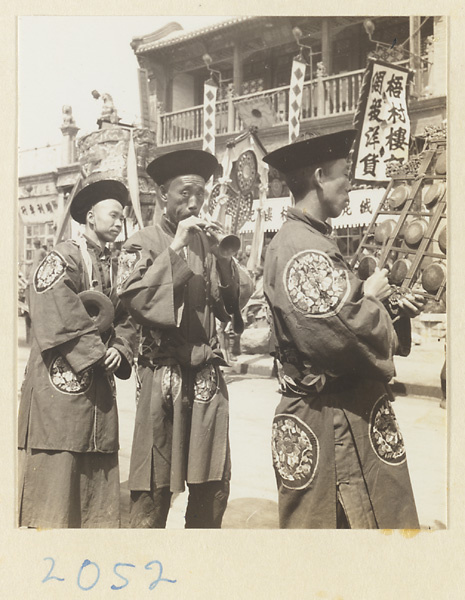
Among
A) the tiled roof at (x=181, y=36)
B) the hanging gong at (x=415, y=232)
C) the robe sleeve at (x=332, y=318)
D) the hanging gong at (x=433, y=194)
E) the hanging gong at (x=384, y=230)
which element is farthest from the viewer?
the hanging gong at (x=384, y=230)

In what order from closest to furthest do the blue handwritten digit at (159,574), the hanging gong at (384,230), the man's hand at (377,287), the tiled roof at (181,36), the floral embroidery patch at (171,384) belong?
the man's hand at (377,287) → the blue handwritten digit at (159,574) → the floral embroidery patch at (171,384) → the tiled roof at (181,36) → the hanging gong at (384,230)

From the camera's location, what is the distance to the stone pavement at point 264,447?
2.29m

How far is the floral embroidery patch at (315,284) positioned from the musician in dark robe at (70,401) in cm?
88

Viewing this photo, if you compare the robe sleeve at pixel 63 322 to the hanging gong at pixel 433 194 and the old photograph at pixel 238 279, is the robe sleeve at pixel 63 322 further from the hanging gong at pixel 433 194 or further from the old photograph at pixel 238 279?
the hanging gong at pixel 433 194

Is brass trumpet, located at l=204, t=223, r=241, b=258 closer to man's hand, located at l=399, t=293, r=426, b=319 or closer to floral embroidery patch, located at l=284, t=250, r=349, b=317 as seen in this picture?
floral embroidery patch, located at l=284, t=250, r=349, b=317

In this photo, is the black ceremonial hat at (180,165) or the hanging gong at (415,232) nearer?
the black ceremonial hat at (180,165)

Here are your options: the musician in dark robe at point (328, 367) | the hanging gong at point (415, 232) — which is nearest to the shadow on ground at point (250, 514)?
the musician in dark robe at point (328, 367)

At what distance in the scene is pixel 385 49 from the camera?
2568mm

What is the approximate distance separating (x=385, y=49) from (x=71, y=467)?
2387 millimetres

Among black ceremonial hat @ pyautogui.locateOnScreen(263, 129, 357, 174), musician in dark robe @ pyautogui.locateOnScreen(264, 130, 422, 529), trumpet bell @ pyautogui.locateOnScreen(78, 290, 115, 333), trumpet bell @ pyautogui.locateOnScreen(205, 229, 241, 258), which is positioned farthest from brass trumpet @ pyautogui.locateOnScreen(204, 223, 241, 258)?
trumpet bell @ pyautogui.locateOnScreen(78, 290, 115, 333)

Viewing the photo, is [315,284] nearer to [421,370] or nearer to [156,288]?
[156,288]

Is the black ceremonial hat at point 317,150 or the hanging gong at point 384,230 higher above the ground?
the black ceremonial hat at point 317,150

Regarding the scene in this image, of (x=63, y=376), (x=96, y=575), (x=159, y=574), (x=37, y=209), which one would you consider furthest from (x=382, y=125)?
(x=96, y=575)

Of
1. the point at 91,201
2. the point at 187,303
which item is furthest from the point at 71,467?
the point at 91,201
